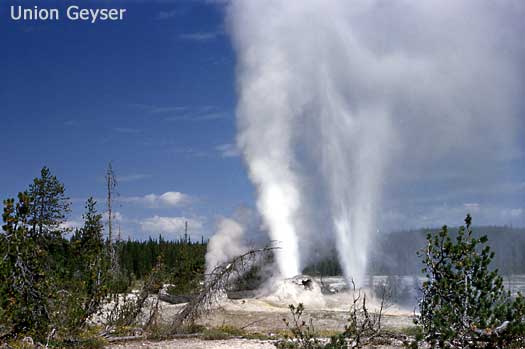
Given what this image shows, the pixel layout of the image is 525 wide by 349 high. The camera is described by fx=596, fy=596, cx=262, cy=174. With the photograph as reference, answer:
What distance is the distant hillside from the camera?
1107 inches

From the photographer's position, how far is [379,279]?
27453 millimetres

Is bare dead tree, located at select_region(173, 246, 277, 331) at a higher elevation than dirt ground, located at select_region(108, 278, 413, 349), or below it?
higher

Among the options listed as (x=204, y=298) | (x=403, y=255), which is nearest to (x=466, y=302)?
(x=204, y=298)

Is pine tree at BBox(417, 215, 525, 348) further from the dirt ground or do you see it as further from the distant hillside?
the distant hillside

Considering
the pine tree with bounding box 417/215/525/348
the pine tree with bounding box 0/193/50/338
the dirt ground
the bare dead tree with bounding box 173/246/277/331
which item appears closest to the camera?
the pine tree with bounding box 417/215/525/348

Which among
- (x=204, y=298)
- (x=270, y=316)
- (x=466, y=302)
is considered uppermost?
(x=466, y=302)

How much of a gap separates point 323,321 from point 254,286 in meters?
8.22

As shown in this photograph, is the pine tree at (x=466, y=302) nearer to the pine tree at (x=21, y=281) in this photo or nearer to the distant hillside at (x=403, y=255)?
the pine tree at (x=21, y=281)

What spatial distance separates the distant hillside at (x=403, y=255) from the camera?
92.3ft

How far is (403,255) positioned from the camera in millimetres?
28984

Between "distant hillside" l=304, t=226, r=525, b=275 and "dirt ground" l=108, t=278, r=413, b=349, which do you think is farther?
"distant hillside" l=304, t=226, r=525, b=275

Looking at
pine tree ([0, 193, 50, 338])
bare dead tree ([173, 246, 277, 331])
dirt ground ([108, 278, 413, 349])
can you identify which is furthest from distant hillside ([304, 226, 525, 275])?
pine tree ([0, 193, 50, 338])

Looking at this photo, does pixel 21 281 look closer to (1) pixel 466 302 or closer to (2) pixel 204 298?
(2) pixel 204 298

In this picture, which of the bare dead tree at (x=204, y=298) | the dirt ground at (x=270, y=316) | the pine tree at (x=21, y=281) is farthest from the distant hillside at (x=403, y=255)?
the pine tree at (x=21, y=281)
